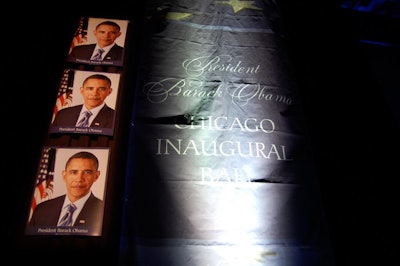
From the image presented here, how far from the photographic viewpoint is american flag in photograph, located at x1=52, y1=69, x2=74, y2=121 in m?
1.96

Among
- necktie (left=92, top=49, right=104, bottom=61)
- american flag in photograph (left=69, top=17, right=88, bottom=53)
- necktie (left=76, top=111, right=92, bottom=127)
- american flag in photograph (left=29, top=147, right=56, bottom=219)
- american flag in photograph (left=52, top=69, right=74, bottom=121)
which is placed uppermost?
american flag in photograph (left=69, top=17, right=88, bottom=53)

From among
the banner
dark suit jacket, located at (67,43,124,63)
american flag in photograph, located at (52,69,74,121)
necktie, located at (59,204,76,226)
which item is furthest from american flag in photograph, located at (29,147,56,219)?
dark suit jacket, located at (67,43,124,63)

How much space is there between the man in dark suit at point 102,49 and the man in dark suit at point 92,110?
153mm

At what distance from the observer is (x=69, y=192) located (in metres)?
1.74

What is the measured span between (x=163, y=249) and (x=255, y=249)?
1.66 ft

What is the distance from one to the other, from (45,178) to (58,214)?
0.24 m

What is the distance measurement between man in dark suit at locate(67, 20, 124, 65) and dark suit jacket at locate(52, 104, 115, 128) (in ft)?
1.34

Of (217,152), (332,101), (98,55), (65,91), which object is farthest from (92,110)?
(332,101)

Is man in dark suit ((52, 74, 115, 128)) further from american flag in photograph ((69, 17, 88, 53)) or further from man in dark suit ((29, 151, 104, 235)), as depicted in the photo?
american flag in photograph ((69, 17, 88, 53))

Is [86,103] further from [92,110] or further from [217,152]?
[217,152]

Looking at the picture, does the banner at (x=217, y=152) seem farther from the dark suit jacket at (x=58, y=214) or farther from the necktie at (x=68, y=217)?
the necktie at (x=68, y=217)

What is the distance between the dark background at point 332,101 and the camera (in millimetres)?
1978

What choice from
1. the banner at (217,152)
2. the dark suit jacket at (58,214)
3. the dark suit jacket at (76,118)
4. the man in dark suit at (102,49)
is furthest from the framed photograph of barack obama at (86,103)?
the dark suit jacket at (58,214)

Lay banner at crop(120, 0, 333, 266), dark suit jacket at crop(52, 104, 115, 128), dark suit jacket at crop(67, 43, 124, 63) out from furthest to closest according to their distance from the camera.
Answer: dark suit jacket at crop(67, 43, 124, 63), dark suit jacket at crop(52, 104, 115, 128), banner at crop(120, 0, 333, 266)
